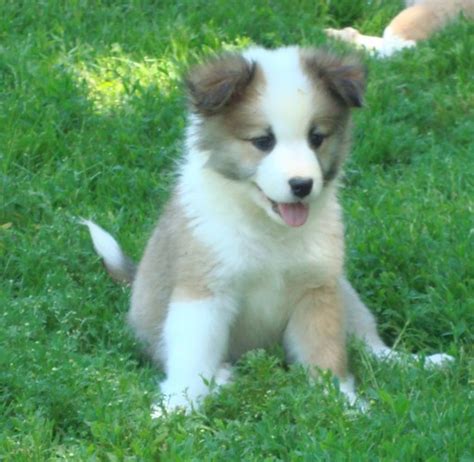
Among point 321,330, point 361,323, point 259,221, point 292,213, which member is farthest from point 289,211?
point 361,323

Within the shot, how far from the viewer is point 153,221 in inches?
280

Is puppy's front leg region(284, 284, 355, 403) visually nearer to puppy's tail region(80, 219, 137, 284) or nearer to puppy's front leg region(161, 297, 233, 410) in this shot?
puppy's front leg region(161, 297, 233, 410)

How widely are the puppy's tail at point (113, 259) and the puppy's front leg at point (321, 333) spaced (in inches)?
43.4

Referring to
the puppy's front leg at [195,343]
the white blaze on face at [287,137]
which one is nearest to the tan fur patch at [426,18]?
the white blaze on face at [287,137]

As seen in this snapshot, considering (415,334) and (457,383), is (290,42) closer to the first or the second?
(415,334)

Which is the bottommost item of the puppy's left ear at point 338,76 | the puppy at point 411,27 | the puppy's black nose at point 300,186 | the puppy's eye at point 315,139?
the puppy at point 411,27

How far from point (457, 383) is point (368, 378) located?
1.13 feet

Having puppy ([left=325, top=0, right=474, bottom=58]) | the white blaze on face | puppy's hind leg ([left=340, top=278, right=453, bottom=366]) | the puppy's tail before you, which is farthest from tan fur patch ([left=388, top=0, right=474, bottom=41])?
the white blaze on face

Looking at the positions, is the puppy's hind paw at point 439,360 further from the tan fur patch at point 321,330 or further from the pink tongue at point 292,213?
the pink tongue at point 292,213

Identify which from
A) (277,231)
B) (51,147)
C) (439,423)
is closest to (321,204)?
(277,231)

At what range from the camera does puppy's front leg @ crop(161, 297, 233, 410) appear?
5.47m

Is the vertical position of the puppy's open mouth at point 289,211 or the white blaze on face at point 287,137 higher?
the white blaze on face at point 287,137

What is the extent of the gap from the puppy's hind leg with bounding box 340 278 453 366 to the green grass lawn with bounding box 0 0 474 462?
117 mm

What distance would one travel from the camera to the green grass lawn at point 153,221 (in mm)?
4871
